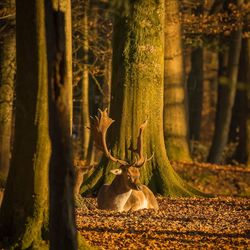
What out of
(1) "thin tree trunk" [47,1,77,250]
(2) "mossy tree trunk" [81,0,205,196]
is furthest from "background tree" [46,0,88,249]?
(2) "mossy tree trunk" [81,0,205,196]

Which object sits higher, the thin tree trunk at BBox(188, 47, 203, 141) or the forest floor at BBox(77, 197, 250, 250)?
the thin tree trunk at BBox(188, 47, 203, 141)

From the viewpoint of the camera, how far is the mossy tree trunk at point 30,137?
976 cm

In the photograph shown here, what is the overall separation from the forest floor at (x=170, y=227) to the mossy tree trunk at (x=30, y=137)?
1073mm

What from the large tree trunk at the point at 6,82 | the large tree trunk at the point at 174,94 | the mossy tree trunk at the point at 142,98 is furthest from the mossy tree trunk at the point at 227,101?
the mossy tree trunk at the point at 142,98

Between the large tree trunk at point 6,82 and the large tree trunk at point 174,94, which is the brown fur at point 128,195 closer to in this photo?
the large tree trunk at point 6,82

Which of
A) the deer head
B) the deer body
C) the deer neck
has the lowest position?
the deer body

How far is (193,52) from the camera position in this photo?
1342 inches

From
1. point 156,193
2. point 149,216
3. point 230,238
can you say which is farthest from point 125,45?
point 230,238

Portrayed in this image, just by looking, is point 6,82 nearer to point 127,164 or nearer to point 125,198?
point 127,164

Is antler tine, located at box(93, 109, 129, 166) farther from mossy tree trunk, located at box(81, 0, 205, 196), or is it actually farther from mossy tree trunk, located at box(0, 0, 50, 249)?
mossy tree trunk, located at box(0, 0, 50, 249)

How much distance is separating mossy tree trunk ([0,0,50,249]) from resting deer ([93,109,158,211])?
14.9 ft

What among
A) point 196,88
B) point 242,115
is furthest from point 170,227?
point 196,88

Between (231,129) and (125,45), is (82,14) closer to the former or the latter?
(125,45)

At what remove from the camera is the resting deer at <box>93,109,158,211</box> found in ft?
47.0
